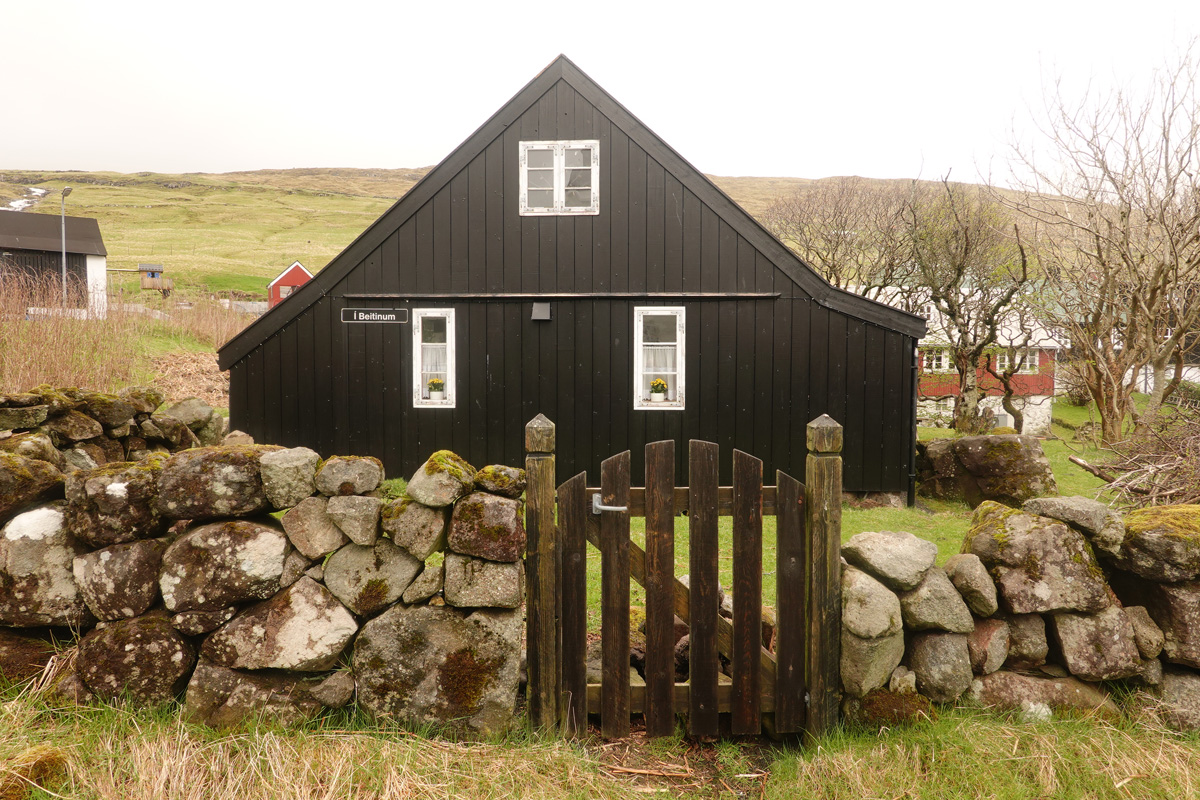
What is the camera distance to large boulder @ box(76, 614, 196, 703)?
280cm

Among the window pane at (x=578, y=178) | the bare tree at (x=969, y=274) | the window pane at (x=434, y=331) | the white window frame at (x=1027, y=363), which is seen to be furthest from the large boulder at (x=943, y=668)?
the white window frame at (x=1027, y=363)

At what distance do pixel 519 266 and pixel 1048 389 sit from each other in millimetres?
20614

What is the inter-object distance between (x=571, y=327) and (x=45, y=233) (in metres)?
40.9

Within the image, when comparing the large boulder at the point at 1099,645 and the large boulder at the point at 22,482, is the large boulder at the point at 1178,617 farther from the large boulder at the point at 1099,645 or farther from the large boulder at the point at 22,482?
the large boulder at the point at 22,482

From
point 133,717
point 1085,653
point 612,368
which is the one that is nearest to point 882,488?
point 612,368

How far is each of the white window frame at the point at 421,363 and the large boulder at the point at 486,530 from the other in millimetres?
6932

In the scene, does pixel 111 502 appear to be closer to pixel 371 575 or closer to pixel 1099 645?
pixel 371 575

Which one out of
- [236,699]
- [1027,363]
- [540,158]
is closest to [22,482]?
[236,699]

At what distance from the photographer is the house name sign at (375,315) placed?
374 inches

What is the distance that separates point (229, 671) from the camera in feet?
9.33

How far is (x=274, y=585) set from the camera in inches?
112

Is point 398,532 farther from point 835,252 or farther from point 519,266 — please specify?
point 835,252

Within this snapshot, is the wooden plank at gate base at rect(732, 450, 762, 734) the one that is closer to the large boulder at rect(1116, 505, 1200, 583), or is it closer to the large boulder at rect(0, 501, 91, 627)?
the large boulder at rect(1116, 505, 1200, 583)

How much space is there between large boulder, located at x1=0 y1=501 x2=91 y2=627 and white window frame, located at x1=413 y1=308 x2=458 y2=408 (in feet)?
22.0
